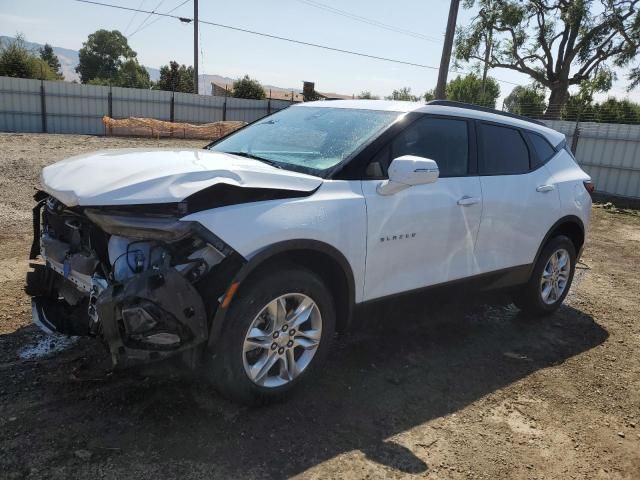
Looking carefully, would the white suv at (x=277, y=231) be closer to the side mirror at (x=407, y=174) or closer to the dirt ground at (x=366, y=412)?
the side mirror at (x=407, y=174)

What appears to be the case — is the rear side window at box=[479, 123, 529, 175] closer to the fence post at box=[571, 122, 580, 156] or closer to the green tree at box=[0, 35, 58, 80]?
the fence post at box=[571, 122, 580, 156]

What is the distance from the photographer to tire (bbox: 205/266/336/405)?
2883 millimetres

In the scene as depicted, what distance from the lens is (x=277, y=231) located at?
294 cm

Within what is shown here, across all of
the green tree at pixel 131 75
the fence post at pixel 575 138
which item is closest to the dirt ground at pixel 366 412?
the fence post at pixel 575 138

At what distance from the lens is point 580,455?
3.10m

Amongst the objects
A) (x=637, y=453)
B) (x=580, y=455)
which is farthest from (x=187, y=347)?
(x=637, y=453)

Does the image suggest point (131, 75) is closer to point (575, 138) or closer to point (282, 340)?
point (575, 138)

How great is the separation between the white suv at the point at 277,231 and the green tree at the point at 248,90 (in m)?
34.8

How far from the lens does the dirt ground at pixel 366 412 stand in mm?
2746

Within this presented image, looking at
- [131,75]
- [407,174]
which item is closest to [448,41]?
[407,174]

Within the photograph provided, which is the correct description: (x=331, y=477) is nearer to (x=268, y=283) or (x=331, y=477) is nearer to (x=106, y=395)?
(x=268, y=283)

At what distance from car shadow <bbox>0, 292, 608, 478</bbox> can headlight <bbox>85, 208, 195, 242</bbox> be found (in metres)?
0.68

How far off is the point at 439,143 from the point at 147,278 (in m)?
2.36

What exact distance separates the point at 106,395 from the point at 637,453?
314cm
